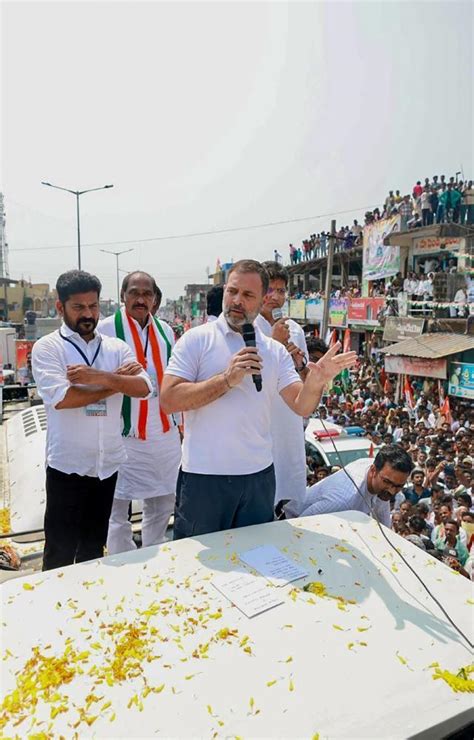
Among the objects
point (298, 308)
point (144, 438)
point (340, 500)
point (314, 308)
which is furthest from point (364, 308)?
point (144, 438)

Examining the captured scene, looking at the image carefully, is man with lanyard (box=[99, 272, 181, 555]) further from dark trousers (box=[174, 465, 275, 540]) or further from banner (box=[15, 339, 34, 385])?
banner (box=[15, 339, 34, 385])

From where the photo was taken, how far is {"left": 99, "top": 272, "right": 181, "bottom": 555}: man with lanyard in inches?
133

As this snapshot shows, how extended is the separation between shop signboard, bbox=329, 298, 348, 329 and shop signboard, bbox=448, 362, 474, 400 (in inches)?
359

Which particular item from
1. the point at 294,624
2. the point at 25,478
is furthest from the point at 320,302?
the point at 294,624

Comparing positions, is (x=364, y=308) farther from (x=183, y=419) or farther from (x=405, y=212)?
(x=183, y=419)

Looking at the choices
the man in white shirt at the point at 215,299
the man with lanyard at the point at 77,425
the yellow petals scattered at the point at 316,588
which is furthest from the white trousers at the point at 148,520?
the yellow petals scattered at the point at 316,588

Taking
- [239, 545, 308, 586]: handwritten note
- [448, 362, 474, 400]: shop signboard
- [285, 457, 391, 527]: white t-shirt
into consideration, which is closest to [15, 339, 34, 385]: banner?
[448, 362, 474, 400]: shop signboard

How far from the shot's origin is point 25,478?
574cm

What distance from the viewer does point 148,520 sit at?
3.50 meters

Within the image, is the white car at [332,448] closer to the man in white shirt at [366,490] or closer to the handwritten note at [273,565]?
the man in white shirt at [366,490]

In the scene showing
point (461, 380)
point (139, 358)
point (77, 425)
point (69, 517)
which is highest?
point (139, 358)

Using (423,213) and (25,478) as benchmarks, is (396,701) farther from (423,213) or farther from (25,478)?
(423,213)

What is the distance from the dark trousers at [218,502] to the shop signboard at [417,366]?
512 inches

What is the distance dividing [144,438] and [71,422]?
2.32ft
